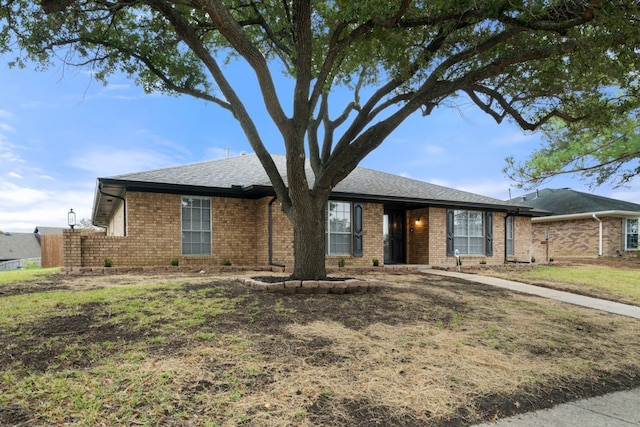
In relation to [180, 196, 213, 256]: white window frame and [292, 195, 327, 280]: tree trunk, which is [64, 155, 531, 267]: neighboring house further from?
[292, 195, 327, 280]: tree trunk

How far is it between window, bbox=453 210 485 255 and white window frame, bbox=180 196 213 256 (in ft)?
31.3

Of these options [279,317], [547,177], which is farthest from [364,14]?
[547,177]

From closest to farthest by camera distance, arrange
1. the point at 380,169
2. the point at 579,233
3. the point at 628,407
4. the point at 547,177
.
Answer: the point at 628,407
the point at 547,177
the point at 380,169
the point at 579,233

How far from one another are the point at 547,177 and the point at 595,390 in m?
12.6

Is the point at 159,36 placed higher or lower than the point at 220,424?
higher

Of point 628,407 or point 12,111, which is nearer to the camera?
point 628,407

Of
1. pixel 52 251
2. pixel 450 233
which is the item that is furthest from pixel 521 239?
pixel 52 251

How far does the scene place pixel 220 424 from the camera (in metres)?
2.36

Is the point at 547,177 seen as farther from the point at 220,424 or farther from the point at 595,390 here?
the point at 220,424

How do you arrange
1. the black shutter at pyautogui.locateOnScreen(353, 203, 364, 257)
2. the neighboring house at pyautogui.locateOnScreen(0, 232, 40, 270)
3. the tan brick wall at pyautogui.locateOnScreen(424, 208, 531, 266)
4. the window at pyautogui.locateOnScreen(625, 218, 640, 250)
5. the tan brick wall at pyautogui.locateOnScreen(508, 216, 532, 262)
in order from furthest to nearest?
1. the neighboring house at pyautogui.locateOnScreen(0, 232, 40, 270)
2. the window at pyautogui.locateOnScreen(625, 218, 640, 250)
3. the tan brick wall at pyautogui.locateOnScreen(508, 216, 532, 262)
4. the tan brick wall at pyautogui.locateOnScreen(424, 208, 531, 266)
5. the black shutter at pyautogui.locateOnScreen(353, 203, 364, 257)

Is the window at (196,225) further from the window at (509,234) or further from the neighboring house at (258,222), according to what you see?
the window at (509,234)

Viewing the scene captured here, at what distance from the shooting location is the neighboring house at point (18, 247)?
4062cm

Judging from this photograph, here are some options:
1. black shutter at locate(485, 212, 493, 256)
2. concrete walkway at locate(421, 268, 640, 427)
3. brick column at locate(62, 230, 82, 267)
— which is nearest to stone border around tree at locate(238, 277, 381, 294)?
concrete walkway at locate(421, 268, 640, 427)

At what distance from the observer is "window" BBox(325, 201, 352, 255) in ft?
41.2
